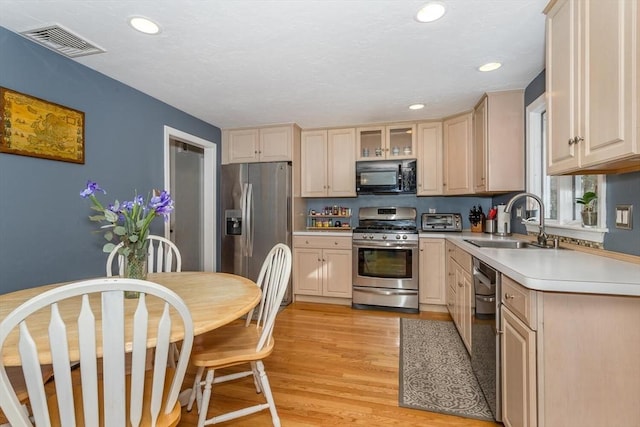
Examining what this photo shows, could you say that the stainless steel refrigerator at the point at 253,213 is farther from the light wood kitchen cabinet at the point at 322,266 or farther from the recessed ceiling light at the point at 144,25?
the recessed ceiling light at the point at 144,25

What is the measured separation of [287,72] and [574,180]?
93.1 inches

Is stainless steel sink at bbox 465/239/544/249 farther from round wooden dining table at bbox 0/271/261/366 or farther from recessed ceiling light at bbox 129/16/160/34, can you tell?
recessed ceiling light at bbox 129/16/160/34

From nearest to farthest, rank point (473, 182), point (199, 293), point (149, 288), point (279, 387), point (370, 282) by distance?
point (149, 288) → point (199, 293) → point (279, 387) → point (473, 182) → point (370, 282)

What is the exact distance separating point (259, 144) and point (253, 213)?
932 mm

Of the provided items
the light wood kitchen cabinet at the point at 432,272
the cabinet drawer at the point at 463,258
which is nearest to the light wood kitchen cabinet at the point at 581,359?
the cabinet drawer at the point at 463,258

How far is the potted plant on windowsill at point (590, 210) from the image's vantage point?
5.65 ft

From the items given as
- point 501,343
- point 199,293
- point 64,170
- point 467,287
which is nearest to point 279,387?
point 199,293

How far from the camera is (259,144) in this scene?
154 inches

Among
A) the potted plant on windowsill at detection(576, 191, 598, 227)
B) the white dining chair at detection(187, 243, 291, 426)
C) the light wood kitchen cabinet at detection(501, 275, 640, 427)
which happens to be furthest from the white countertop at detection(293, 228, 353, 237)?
the light wood kitchen cabinet at detection(501, 275, 640, 427)

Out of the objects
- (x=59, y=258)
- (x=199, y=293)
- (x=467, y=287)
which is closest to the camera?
(x=199, y=293)

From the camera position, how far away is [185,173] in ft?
12.2

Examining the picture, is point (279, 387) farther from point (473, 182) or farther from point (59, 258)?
point (473, 182)

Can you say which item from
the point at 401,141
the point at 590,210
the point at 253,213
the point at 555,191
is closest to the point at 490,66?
the point at 555,191

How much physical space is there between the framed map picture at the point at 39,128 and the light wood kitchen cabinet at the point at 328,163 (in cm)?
247
